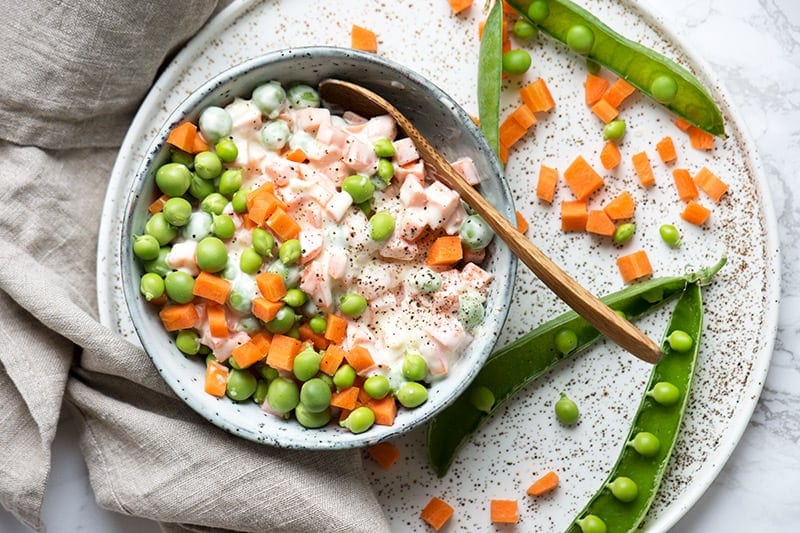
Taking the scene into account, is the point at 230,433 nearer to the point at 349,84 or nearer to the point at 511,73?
the point at 349,84

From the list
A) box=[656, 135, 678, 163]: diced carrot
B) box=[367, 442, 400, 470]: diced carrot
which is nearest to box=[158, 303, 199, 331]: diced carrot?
box=[367, 442, 400, 470]: diced carrot

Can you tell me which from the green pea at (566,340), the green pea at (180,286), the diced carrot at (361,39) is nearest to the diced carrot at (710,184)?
the green pea at (566,340)

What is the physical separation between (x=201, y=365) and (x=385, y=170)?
0.90 meters

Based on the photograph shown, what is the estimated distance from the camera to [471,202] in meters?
2.85

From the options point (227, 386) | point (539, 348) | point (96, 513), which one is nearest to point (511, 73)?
point (539, 348)

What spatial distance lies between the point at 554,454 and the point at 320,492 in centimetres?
86

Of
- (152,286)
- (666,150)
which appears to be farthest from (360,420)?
(666,150)

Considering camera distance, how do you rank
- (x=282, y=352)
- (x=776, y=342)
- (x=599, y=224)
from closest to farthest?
(x=282, y=352), (x=599, y=224), (x=776, y=342)

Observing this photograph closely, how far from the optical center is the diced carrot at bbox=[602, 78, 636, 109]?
3215 millimetres

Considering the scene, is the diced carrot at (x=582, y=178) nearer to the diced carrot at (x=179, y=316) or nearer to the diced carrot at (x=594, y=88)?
the diced carrot at (x=594, y=88)

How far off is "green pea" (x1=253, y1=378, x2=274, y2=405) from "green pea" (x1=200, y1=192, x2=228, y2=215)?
0.58m

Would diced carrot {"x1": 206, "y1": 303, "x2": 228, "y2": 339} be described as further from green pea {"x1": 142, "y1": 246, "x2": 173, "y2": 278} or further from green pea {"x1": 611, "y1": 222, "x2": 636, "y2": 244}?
green pea {"x1": 611, "y1": 222, "x2": 636, "y2": 244}

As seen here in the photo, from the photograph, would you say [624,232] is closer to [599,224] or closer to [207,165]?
[599,224]

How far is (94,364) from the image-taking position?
10.2ft
